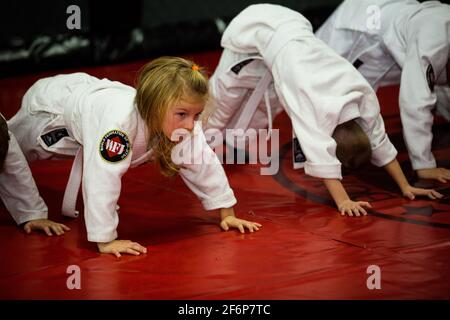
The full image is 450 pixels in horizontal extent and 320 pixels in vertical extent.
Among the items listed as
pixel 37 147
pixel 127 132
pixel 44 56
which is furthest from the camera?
pixel 44 56

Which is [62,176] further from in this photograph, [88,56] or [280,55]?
[88,56]

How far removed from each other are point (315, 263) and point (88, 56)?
2.65 m

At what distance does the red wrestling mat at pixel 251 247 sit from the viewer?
1.96m

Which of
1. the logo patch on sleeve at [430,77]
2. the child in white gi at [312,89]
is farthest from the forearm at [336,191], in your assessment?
the logo patch on sleeve at [430,77]

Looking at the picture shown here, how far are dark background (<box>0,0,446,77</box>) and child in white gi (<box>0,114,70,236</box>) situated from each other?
1934mm

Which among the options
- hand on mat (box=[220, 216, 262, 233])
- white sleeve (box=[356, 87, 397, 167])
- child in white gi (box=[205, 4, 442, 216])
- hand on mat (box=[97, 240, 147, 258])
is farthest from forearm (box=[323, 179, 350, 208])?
hand on mat (box=[97, 240, 147, 258])

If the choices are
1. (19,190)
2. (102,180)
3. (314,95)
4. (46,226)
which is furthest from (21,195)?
(314,95)

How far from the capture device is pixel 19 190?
246 cm

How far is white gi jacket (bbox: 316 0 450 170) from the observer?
9.38ft

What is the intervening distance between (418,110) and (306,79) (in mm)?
485

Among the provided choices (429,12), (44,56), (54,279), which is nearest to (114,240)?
(54,279)

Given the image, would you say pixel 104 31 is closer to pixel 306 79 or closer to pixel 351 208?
pixel 306 79

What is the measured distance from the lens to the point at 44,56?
435 centimetres

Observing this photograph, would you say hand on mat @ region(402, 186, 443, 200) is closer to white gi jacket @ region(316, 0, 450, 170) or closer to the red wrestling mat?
the red wrestling mat
